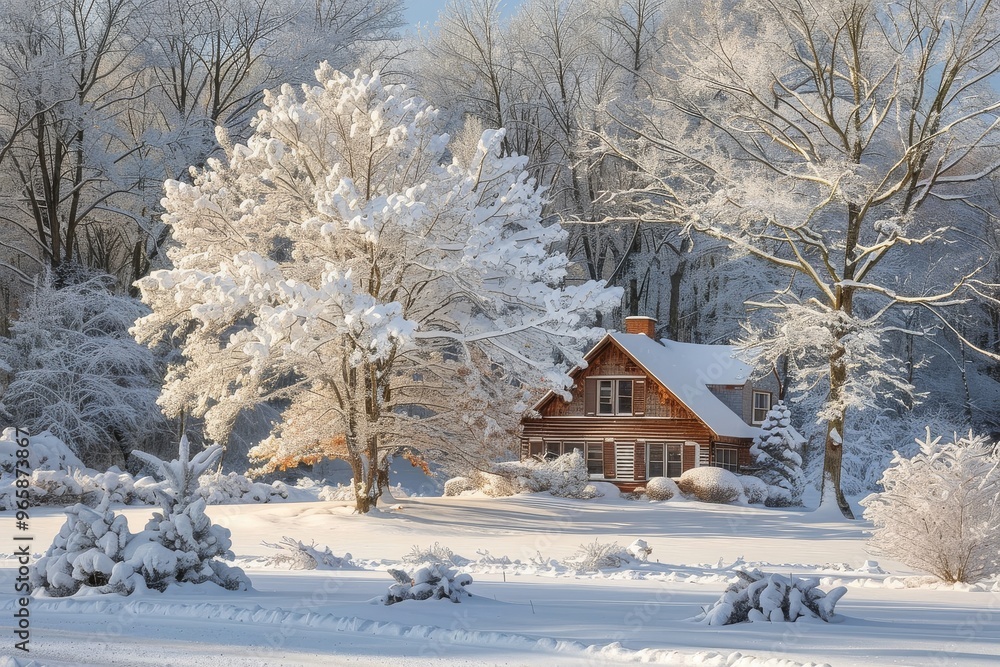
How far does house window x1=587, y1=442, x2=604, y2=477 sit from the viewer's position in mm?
35031

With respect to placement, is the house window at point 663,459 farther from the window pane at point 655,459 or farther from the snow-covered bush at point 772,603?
the snow-covered bush at point 772,603

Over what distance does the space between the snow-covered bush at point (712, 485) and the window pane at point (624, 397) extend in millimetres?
5307

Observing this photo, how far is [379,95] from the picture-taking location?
20922 mm

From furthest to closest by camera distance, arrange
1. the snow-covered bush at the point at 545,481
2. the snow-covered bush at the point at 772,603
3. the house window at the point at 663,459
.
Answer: the house window at the point at 663,459
the snow-covered bush at the point at 545,481
the snow-covered bush at the point at 772,603

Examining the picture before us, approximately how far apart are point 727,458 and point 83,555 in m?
29.1

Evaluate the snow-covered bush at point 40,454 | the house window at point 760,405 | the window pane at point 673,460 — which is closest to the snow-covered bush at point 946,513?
the snow-covered bush at point 40,454

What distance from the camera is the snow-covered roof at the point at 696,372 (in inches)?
1318

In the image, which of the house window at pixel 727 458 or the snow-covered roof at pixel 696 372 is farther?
the house window at pixel 727 458

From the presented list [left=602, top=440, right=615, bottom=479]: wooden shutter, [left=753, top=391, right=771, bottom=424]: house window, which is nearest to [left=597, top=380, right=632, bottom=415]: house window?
[left=602, top=440, right=615, bottom=479]: wooden shutter

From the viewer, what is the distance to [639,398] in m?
34.5

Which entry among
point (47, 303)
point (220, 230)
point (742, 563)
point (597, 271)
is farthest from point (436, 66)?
point (742, 563)

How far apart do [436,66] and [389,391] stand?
79.3 ft

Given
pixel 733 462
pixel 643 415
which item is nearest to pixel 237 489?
pixel 643 415

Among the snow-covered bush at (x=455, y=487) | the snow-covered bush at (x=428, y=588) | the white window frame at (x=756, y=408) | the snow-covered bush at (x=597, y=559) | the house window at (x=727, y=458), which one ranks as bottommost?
the snow-covered bush at (x=455, y=487)
